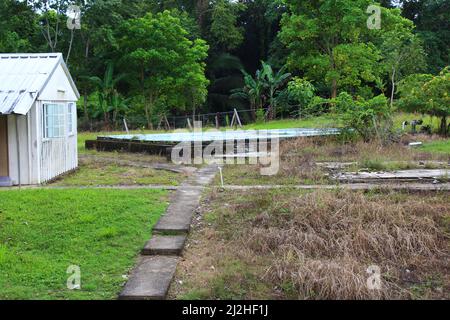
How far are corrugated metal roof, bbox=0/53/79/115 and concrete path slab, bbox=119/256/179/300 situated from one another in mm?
5777

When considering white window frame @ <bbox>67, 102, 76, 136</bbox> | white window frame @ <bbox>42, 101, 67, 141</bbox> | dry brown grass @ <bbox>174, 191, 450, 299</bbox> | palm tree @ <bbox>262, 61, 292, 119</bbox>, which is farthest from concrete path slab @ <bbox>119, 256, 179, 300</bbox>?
palm tree @ <bbox>262, 61, 292, 119</bbox>

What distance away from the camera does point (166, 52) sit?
93.0 feet

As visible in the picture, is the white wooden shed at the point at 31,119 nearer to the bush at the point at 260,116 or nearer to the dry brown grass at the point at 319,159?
the dry brown grass at the point at 319,159

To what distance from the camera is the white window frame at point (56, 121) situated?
470 inches

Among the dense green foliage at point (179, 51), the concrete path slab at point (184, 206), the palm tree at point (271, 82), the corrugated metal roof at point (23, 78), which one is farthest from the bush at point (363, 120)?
the palm tree at point (271, 82)

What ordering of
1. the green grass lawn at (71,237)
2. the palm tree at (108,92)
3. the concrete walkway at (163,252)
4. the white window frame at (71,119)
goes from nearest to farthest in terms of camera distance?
the concrete walkway at (163,252)
the green grass lawn at (71,237)
the white window frame at (71,119)
the palm tree at (108,92)

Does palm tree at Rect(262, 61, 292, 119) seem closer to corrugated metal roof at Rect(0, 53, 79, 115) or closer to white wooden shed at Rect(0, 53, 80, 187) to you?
corrugated metal roof at Rect(0, 53, 79, 115)

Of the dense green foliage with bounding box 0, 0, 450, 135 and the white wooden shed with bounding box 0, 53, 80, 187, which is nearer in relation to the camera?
the white wooden shed with bounding box 0, 53, 80, 187

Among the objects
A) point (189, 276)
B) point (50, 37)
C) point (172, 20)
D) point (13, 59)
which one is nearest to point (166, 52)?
point (172, 20)

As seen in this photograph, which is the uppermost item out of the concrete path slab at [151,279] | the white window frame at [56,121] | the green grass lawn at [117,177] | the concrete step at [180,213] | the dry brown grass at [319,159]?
the white window frame at [56,121]

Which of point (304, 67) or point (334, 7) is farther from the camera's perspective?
point (304, 67)

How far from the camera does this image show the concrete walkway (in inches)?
222
